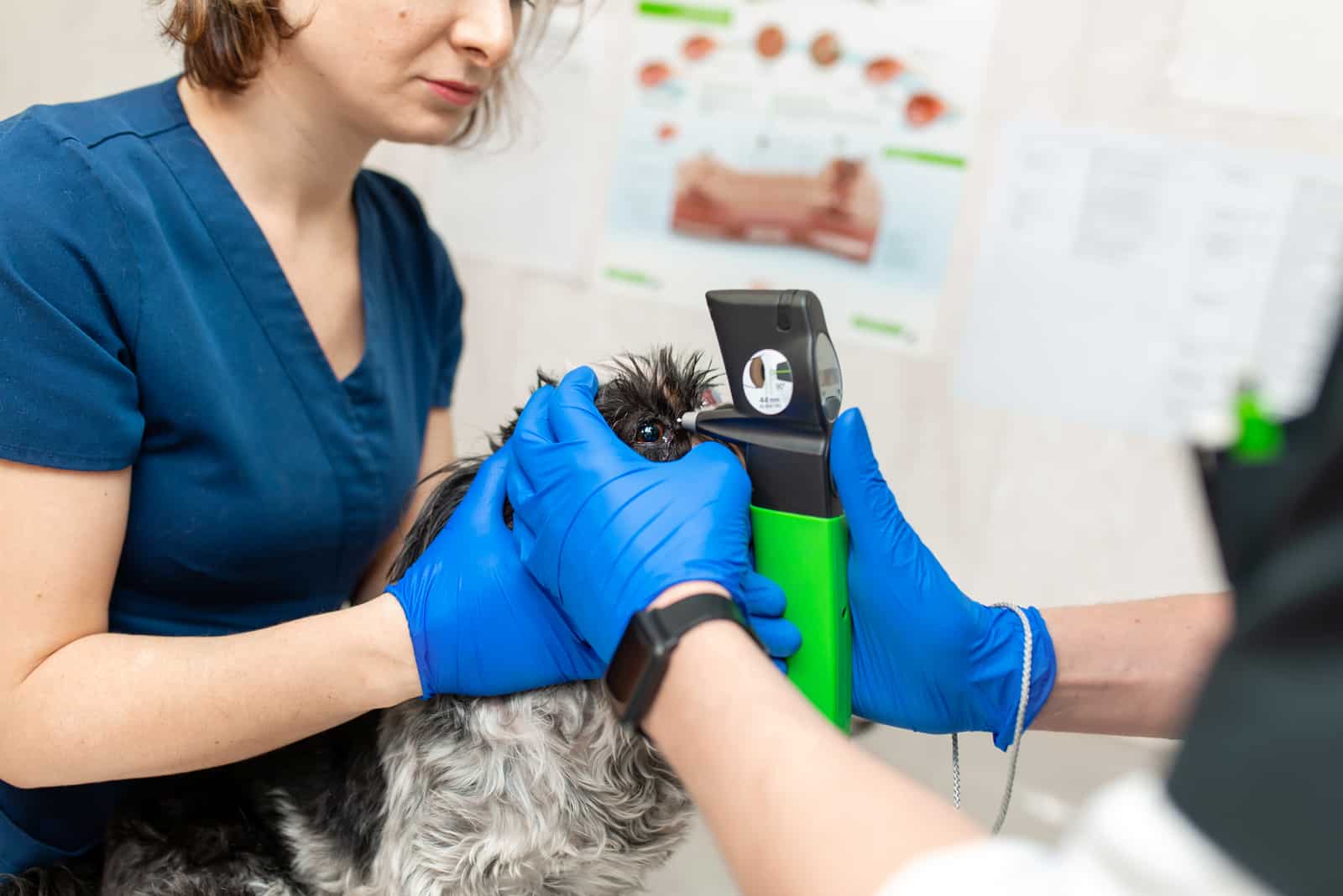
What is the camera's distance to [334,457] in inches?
46.6

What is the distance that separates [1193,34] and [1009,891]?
54.9 inches

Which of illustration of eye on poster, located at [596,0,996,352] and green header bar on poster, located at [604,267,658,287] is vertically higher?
illustration of eye on poster, located at [596,0,996,352]

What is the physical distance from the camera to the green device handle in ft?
2.78

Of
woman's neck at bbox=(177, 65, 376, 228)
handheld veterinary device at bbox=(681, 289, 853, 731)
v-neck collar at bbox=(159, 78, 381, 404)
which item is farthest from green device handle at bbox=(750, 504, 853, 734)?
woman's neck at bbox=(177, 65, 376, 228)

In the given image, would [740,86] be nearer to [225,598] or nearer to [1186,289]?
[1186,289]

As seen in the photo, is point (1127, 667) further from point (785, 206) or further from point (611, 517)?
point (785, 206)

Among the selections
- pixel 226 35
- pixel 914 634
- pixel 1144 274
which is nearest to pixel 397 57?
pixel 226 35

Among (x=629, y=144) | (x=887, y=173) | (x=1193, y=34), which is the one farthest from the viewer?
(x=629, y=144)

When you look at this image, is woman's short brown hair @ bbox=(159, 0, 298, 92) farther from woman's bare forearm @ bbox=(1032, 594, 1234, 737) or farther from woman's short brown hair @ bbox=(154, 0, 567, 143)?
woman's bare forearm @ bbox=(1032, 594, 1234, 737)

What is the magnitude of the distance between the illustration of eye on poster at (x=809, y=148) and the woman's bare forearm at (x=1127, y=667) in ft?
2.48

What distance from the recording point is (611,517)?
2.75ft

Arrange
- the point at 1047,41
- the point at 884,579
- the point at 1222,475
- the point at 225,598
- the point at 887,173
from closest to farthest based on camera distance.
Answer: the point at 1222,475, the point at 884,579, the point at 225,598, the point at 1047,41, the point at 887,173

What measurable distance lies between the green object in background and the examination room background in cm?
107

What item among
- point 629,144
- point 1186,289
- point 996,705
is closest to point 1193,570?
point 1186,289
